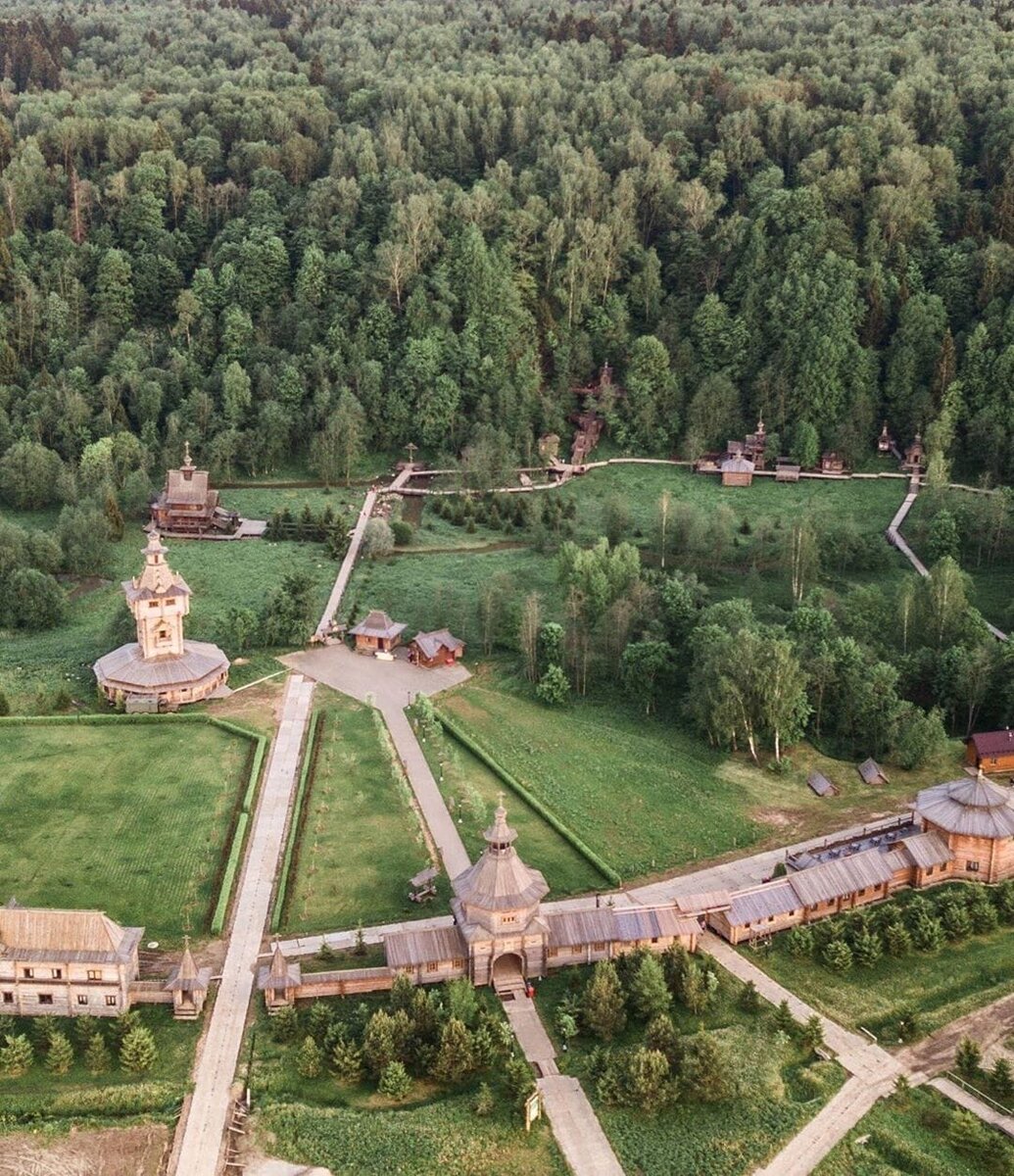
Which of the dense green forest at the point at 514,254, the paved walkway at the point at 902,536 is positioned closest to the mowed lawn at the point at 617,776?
the paved walkway at the point at 902,536

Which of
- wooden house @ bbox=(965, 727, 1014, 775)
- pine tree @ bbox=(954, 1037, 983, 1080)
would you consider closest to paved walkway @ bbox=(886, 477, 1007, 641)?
wooden house @ bbox=(965, 727, 1014, 775)

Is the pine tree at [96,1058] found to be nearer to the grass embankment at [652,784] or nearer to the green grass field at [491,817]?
the green grass field at [491,817]

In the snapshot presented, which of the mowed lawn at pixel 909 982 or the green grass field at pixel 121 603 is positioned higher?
the green grass field at pixel 121 603

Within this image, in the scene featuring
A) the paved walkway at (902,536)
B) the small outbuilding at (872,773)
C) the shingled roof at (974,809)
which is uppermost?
the paved walkway at (902,536)

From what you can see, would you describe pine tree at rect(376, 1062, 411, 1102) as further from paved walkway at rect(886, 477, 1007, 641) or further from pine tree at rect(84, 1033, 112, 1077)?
paved walkway at rect(886, 477, 1007, 641)

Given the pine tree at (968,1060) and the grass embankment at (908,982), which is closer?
the pine tree at (968,1060)

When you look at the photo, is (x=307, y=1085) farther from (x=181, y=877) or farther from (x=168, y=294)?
(x=168, y=294)
